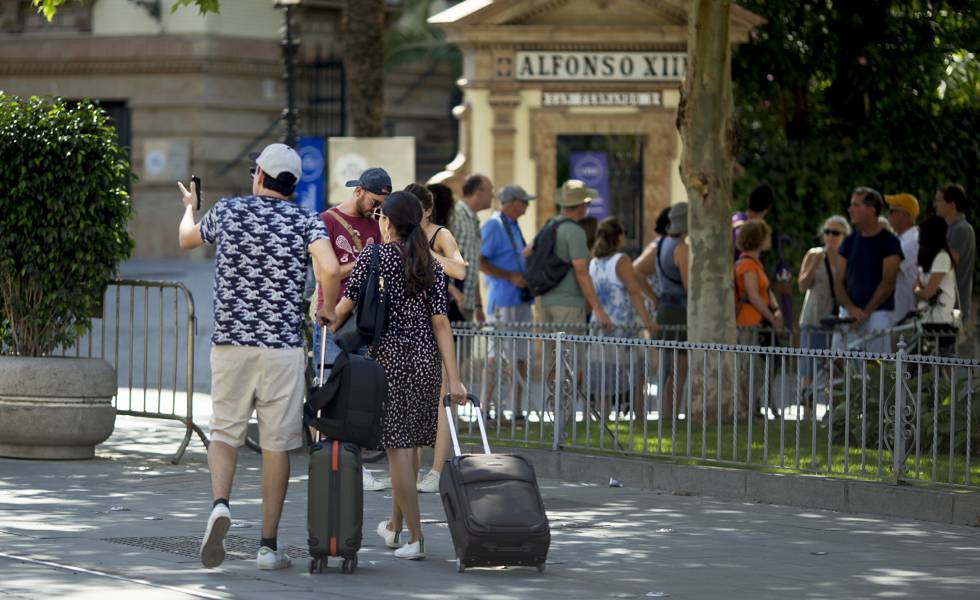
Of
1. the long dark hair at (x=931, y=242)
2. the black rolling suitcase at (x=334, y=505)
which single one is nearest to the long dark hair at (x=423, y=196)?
the black rolling suitcase at (x=334, y=505)

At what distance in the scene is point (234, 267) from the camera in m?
8.59

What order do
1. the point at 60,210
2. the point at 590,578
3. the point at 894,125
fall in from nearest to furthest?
1. the point at 590,578
2. the point at 60,210
3. the point at 894,125

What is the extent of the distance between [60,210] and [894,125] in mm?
10609

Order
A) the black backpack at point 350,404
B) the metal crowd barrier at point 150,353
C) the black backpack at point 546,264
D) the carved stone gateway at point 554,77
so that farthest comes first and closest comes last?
the carved stone gateway at point 554,77 < the black backpack at point 546,264 < the metal crowd barrier at point 150,353 < the black backpack at point 350,404

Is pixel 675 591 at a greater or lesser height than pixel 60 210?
lesser

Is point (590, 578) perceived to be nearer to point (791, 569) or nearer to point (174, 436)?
point (791, 569)

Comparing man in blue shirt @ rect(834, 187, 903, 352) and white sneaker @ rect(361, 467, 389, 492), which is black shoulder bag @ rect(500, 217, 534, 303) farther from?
white sneaker @ rect(361, 467, 389, 492)

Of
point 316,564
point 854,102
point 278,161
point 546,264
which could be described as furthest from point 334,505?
point 854,102

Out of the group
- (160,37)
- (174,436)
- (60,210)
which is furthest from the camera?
(160,37)

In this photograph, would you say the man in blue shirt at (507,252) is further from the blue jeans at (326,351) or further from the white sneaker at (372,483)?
the white sneaker at (372,483)

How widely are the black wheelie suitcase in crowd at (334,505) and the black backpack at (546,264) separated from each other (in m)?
6.29

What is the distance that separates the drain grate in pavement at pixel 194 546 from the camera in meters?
8.95

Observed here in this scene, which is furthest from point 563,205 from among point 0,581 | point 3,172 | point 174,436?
point 0,581

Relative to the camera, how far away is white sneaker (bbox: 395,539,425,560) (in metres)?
8.92
